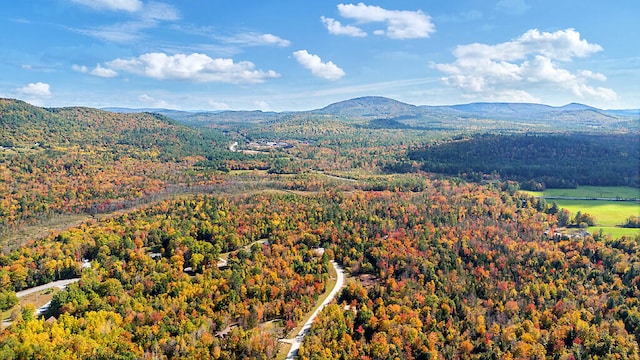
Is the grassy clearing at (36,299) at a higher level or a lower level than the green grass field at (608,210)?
lower

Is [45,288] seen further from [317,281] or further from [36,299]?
[317,281]

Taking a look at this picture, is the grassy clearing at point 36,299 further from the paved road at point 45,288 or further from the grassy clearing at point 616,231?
the grassy clearing at point 616,231

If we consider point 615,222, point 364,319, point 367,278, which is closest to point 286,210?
point 367,278

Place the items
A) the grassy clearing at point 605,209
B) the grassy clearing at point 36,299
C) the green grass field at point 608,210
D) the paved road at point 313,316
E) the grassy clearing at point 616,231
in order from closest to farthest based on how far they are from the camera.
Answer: the paved road at point 313,316
the grassy clearing at point 36,299
the grassy clearing at point 616,231
the green grass field at point 608,210
the grassy clearing at point 605,209

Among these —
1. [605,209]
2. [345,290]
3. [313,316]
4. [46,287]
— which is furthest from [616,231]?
[46,287]

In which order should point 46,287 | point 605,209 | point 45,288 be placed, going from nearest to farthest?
point 45,288 < point 46,287 < point 605,209

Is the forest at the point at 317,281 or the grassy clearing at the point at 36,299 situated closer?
the forest at the point at 317,281

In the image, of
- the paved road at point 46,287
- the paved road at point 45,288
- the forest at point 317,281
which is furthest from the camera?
the paved road at point 46,287

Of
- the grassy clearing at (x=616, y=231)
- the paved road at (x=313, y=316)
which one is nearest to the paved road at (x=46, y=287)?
the paved road at (x=313, y=316)

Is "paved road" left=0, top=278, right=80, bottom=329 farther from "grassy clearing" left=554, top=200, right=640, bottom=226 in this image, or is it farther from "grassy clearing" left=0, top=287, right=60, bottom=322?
"grassy clearing" left=554, top=200, right=640, bottom=226
